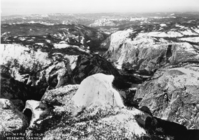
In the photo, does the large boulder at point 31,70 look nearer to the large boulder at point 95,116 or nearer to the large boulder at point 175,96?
the large boulder at point 95,116

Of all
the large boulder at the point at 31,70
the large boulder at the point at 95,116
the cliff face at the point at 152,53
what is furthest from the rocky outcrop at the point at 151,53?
the large boulder at the point at 95,116

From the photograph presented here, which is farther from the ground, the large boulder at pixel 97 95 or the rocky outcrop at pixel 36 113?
the large boulder at pixel 97 95

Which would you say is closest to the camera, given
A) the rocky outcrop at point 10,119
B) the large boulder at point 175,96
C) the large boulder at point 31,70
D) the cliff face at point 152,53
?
the rocky outcrop at point 10,119

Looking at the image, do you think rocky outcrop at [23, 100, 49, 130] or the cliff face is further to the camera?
the cliff face

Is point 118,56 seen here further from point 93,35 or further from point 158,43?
point 93,35

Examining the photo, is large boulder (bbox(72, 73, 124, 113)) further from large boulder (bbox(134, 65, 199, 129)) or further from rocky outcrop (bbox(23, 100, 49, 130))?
large boulder (bbox(134, 65, 199, 129))

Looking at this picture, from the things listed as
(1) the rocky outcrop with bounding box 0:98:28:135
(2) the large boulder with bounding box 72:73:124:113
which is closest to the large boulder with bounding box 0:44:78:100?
(1) the rocky outcrop with bounding box 0:98:28:135

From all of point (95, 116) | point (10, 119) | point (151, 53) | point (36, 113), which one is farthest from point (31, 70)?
point (151, 53)
